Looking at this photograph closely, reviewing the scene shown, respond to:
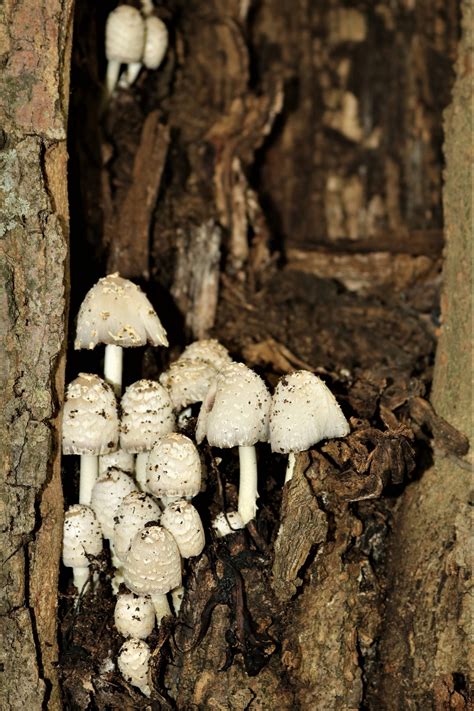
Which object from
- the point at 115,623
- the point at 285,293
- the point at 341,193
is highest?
the point at 341,193

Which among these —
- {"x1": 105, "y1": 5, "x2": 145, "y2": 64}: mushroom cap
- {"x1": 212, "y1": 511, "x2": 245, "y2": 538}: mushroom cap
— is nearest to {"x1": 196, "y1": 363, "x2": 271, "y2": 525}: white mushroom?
{"x1": 212, "y1": 511, "x2": 245, "y2": 538}: mushroom cap

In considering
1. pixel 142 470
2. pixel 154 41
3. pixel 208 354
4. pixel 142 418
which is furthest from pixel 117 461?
pixel 154 41

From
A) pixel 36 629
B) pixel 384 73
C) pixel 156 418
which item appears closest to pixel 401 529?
pixel 156 418

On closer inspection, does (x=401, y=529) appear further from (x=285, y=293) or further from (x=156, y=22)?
(x=156, y=22)

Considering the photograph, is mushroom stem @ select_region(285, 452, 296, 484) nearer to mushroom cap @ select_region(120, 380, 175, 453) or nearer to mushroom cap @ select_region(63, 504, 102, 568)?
mushroom cap @ select_region(120, 380, 175, 453)

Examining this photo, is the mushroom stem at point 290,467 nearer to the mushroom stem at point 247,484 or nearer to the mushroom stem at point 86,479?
the mushroom stem at point 247,484

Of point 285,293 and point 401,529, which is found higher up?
point 285,293
